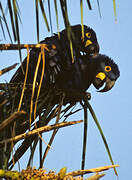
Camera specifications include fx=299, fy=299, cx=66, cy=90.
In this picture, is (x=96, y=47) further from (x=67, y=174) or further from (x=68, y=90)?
(x=67, y=174)

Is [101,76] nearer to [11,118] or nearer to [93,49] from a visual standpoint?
[93,49]

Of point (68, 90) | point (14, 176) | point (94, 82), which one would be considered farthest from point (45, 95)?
point (14, 176)

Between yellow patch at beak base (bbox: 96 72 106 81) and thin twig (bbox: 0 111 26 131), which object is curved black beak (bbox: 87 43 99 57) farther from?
thin twig (bbox: 0 111 26 131)

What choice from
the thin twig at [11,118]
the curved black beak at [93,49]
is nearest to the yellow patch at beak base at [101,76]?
the curved black beak at [93,49]

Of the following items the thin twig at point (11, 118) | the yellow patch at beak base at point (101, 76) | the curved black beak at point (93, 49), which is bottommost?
the thin twig at point (11, 118)

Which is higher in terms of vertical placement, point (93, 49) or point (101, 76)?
point (93, 49)

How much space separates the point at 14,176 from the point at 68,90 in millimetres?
514

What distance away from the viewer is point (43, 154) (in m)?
0.84

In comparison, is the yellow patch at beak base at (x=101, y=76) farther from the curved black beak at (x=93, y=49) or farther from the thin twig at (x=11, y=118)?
the thin twig at (x=11, y=118)

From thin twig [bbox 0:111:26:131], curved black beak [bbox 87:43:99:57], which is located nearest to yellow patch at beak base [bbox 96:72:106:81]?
curved black beak [bbox 87:43:99:57]

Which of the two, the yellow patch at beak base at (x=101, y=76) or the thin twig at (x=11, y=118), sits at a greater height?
the yellow patch at beak base at (x=101, y=76)

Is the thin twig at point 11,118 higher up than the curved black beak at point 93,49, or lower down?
lower down

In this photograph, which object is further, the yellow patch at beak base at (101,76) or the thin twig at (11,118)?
the yellow patch at beak base at (101,76)

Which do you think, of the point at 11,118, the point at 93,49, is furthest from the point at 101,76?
the point at 11,118
